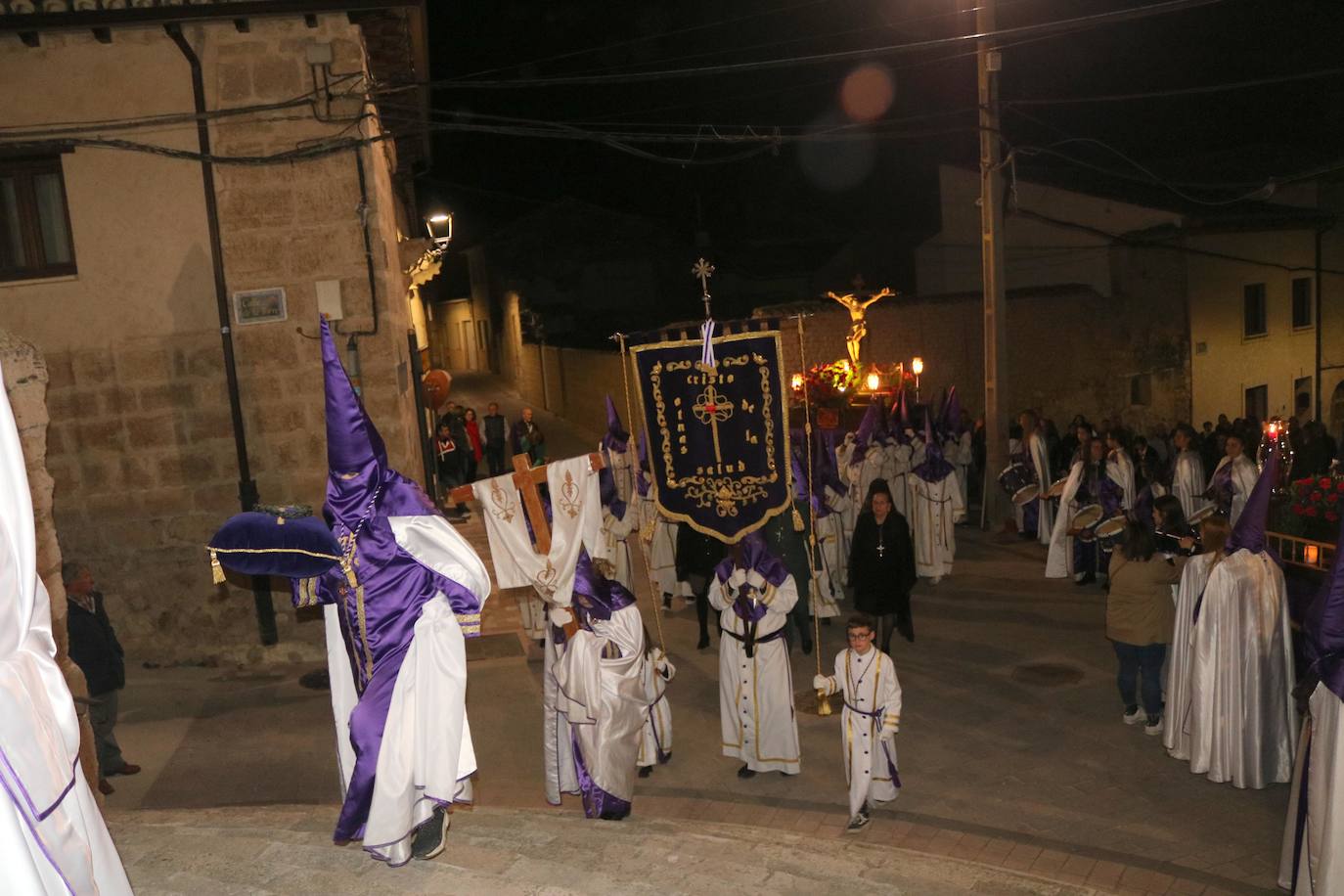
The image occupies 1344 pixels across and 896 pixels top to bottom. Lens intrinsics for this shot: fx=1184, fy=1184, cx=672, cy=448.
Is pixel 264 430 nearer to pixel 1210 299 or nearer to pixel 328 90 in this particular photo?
pixel 328 90

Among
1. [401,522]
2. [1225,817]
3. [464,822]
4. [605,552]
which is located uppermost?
[401,522]

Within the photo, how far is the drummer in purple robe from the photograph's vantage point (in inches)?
233

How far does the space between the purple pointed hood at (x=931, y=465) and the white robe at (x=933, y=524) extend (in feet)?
0.17

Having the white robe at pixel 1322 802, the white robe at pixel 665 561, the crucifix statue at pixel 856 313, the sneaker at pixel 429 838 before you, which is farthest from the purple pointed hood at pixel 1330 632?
the crucifix statue at pixel 856 313

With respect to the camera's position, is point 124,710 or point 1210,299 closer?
point 124,710

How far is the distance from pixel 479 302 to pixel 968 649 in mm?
34362

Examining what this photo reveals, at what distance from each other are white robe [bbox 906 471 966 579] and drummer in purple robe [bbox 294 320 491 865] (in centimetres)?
910

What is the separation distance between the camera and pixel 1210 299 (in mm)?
26672

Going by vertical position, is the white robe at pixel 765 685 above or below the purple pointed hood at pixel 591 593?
below

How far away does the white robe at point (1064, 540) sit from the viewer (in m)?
13.9

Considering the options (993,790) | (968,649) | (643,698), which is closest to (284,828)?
(643,698)

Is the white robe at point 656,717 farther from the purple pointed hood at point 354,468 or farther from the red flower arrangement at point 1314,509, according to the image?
the red flower arrangement at point 1314,509

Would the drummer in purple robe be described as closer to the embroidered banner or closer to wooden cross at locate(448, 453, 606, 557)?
wooden cross at locate(448, 453, 606, 557)

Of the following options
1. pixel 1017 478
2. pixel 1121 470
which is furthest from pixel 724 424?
pixel 1017 478
